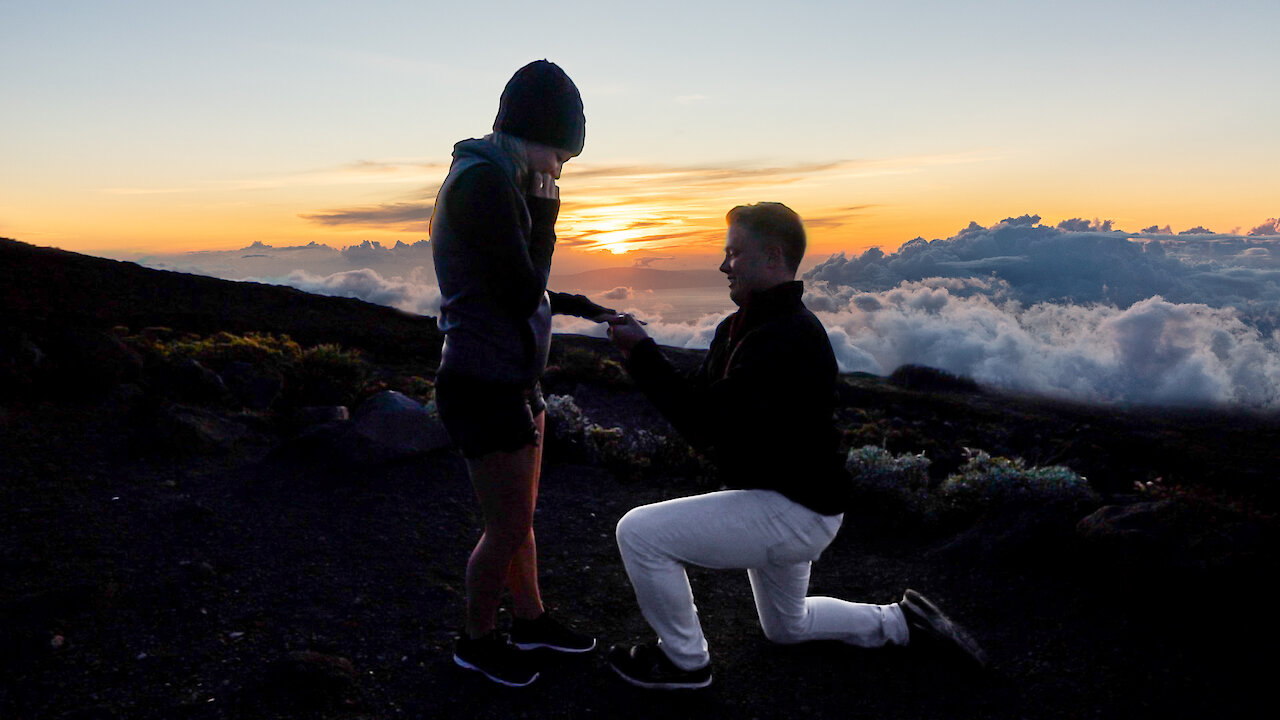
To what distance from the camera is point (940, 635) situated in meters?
3.77

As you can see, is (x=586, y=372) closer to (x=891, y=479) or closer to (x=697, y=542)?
(x=891, y=479)

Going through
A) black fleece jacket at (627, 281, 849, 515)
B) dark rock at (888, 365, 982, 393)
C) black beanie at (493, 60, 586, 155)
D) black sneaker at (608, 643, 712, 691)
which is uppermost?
black beanie at (493, 60, 586, 155)

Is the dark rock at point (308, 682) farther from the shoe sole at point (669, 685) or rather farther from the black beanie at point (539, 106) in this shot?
the black beanie at point (539, 106)

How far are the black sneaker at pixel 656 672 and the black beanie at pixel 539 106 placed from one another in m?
2.17

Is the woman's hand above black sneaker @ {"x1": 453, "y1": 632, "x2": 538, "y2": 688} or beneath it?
above

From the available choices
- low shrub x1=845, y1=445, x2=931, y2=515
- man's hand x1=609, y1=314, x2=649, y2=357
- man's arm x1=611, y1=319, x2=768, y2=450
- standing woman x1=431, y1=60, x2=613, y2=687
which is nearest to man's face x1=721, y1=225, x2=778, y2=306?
man's arm x1=611, y1=319, x2=768, y2=450

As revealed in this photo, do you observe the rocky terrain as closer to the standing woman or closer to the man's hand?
the standing woman

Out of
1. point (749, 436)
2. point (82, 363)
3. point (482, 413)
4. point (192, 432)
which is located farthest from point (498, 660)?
point (82, 363)

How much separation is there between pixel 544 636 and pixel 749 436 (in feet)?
4.79

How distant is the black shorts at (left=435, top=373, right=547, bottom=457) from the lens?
279cm

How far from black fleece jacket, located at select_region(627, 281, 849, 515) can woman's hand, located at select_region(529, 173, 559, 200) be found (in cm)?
66

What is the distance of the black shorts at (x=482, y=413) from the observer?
2.79 metres

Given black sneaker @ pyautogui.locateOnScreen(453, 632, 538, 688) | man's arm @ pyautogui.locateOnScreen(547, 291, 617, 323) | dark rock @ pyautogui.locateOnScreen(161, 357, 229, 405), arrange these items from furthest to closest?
dark rock @ pyautogui.locateOnScreen(161, 357, 229, 405) < black sneaker @ pyautogui.locateOnScreen(453, 632, 538, 688) < man's arm @ pyautogui.locateOnScreen(547, 291, 617, 323)

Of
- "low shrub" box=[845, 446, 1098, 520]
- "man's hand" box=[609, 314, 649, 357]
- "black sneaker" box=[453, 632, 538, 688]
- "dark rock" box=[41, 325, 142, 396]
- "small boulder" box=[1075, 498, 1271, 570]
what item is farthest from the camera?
"dark rock" box=[41, 325, 142, 396]
